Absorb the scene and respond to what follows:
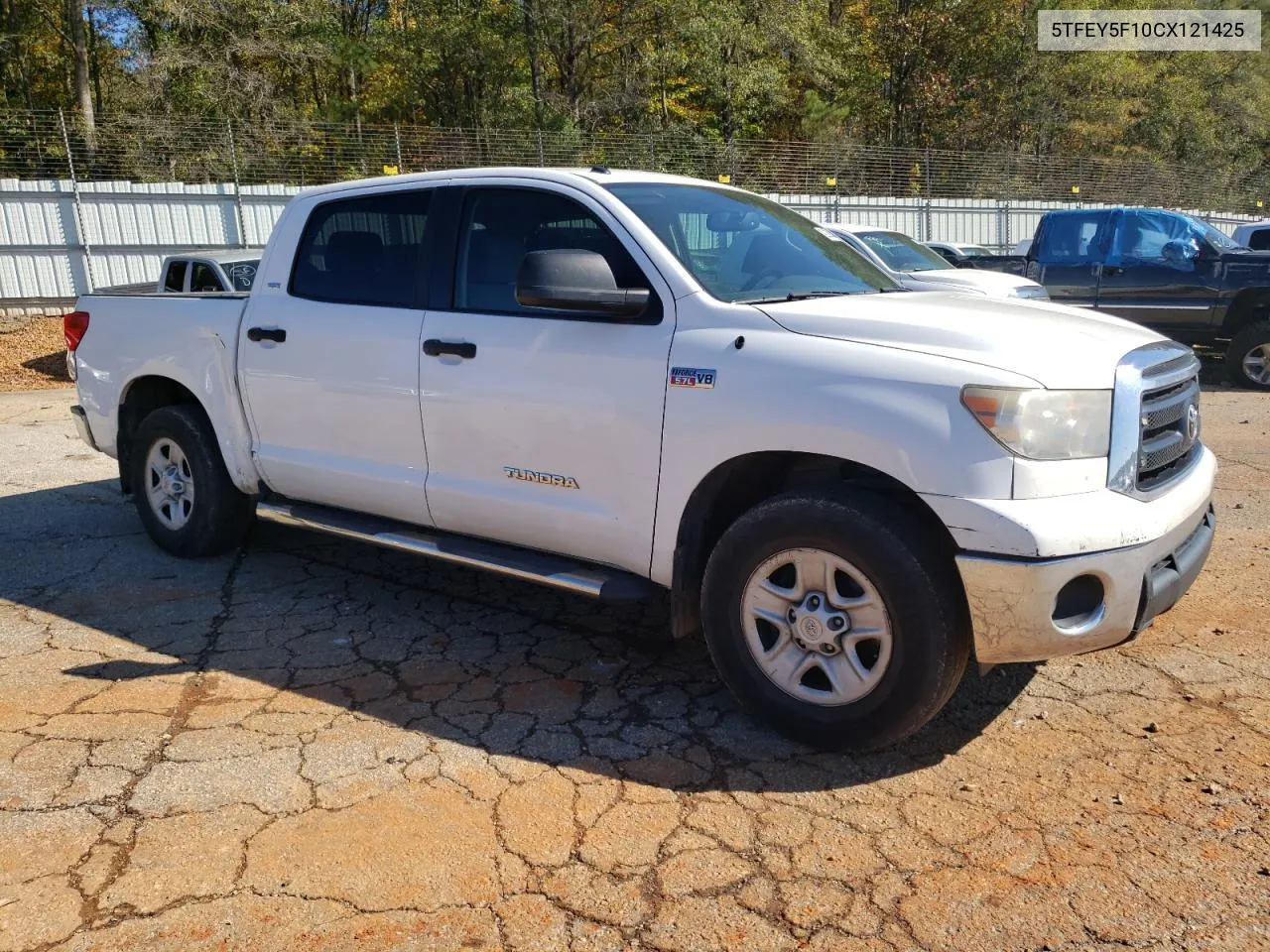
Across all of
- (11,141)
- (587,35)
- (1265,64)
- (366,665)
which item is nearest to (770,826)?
(366,665)

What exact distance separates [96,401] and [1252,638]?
5837mm

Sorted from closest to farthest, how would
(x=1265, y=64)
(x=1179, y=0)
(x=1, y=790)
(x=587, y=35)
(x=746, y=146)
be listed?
(x=1, y=790) → (x=746, y=146) → (x=587, y=35) → (x=1179, y=0) → (x=1265, y=64)

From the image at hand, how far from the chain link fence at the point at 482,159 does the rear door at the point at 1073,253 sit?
880cm

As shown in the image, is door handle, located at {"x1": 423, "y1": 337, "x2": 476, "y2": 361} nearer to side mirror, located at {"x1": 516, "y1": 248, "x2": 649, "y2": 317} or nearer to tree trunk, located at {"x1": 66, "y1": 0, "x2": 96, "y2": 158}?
side mirror, located at {"x1": 516, "y1": 248, "x2": 649, "y2": 317}

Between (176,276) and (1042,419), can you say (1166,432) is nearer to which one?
(1042,419)

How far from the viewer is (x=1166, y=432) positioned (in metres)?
3.37

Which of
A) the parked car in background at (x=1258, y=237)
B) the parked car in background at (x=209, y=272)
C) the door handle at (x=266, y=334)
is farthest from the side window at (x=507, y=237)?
the parked car in background at (x=1258, y=237)

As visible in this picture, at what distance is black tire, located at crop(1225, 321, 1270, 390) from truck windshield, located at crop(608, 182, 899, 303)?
26.8ft

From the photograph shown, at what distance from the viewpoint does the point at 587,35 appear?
1125 inches

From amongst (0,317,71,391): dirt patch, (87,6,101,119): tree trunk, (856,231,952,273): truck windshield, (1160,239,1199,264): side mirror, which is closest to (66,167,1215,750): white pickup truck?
(856,231,952,273): truck windshield

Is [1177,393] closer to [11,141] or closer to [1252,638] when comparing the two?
[1252,638]

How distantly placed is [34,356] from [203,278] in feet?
17.2

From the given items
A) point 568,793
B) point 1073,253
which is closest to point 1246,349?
point 1073,253

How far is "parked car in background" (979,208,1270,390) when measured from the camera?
35.1ft
